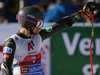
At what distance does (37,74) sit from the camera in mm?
4121

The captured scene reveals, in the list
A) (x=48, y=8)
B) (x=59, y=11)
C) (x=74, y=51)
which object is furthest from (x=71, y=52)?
(x=48, y=8)

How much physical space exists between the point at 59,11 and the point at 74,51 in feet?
3.65

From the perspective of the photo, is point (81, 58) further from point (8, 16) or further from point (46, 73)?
point (8, 16)

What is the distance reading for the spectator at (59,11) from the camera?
706 centimetres

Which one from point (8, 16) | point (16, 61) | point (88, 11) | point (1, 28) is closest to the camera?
point (16, 61)

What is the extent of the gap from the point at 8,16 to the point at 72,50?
1.97 metres


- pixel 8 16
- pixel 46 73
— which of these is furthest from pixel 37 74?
pixel 8 16

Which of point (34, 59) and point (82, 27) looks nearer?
point (34, 59)

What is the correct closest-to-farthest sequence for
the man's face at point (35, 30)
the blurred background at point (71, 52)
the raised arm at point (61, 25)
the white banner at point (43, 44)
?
the man's face at point (35, 30)
the raised arm at point (61, 25)
the white banner at point (43, 44)
the blurred background at point (71, 52)

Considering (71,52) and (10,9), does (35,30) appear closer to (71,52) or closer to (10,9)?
(71,52)

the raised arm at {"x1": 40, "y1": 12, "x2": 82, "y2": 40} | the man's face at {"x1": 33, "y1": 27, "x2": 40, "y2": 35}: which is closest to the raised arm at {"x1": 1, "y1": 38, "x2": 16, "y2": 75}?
the man's face at {"x1": 33, "y1": 27, "x2": 40, "y2": 35}

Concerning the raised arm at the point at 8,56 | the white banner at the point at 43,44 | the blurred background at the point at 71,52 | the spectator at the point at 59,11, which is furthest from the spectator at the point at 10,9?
the raised arm at the point at 8,56

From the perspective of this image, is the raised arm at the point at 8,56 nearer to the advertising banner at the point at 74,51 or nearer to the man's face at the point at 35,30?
the man's face at the point at 35,30

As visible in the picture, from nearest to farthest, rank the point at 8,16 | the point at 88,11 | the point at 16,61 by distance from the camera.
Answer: the point at 16,61
the point at 88,11
the point at 8,16
